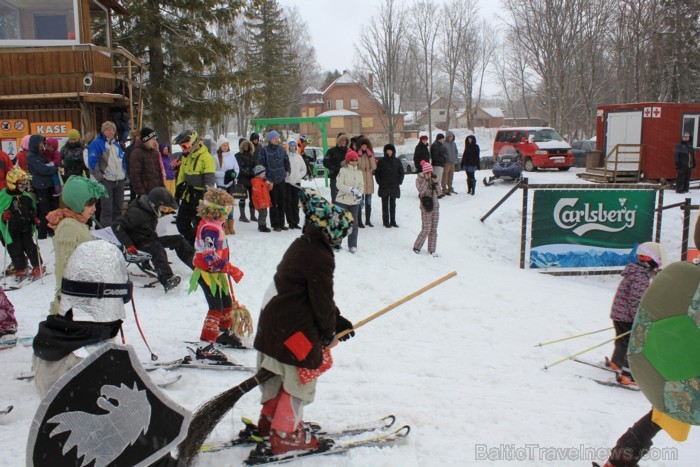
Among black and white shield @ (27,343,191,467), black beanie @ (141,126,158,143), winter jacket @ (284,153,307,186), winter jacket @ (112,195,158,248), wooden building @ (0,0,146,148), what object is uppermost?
wooden building @ (0,0,146,148)

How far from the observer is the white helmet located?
10.1 ft

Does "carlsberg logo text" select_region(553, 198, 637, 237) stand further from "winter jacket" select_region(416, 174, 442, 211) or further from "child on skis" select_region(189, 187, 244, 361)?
"child on skis" select_region(189, 187, 244, 361)

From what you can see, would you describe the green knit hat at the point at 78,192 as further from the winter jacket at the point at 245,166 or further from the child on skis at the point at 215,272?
the winter jacket at the point at 245,166

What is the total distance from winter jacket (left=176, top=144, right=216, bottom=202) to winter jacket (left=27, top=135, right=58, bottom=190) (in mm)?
2482

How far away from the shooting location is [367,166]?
38.3 feet

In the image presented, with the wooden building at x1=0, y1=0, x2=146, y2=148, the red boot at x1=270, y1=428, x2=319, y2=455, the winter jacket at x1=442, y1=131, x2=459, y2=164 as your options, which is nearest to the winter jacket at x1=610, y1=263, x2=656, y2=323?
the red boot at x1=270, y1=428, x2=319, y2=455

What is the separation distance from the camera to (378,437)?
3.96 m

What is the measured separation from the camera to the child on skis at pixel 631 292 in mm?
5820

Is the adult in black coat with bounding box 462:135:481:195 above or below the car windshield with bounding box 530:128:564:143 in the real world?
below

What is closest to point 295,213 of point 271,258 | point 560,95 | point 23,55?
point 271,258

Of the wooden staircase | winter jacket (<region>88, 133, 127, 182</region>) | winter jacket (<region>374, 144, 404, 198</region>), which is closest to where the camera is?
winter jacket (<region>88, 133, 127, 182</region>)

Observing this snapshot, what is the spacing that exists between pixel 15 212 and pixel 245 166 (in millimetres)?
4222

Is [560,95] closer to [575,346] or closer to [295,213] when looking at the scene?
[295,213]

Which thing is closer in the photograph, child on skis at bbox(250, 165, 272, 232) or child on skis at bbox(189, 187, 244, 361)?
child on skis at bbox(189, 187, 244, 361)
